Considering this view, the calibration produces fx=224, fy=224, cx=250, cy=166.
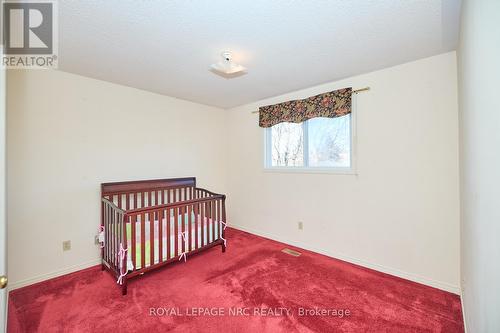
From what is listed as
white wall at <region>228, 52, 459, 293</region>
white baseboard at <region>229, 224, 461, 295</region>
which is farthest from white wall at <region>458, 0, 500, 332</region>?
white baseboard at <region>229, 224, 461, 295</region>

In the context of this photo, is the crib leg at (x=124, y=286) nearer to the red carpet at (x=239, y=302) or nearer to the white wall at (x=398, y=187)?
the red carpet at (x=239, y=302)

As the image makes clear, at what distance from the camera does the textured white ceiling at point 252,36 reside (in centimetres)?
146

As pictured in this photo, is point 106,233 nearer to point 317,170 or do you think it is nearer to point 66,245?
point 66,245

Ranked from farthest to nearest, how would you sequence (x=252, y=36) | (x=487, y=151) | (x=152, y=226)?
(x=152, y=226)
(x=252, y=36)
(x=487, y=151)

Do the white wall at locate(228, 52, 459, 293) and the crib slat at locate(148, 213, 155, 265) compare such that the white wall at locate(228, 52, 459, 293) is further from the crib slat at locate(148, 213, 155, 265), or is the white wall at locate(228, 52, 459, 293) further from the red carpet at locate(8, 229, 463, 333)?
the crib slat at locate(148, 213, 155, 265)

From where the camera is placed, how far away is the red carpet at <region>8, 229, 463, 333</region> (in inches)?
65.7

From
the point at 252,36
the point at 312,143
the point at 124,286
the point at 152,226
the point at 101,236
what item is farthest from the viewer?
the point at 312,143

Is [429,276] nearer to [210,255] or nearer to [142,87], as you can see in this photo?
[210,255]

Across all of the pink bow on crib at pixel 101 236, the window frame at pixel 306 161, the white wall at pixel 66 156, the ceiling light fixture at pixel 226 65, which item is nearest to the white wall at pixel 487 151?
the window frame at pixel 306 161

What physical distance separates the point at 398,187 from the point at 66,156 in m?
3.56

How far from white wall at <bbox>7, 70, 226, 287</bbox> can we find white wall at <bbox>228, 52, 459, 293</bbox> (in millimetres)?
2176

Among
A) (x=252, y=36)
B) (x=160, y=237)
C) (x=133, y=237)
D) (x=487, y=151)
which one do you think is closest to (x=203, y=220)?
(x=160, y=237)

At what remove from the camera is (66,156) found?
96.1 inches

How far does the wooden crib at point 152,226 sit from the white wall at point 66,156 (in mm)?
213
